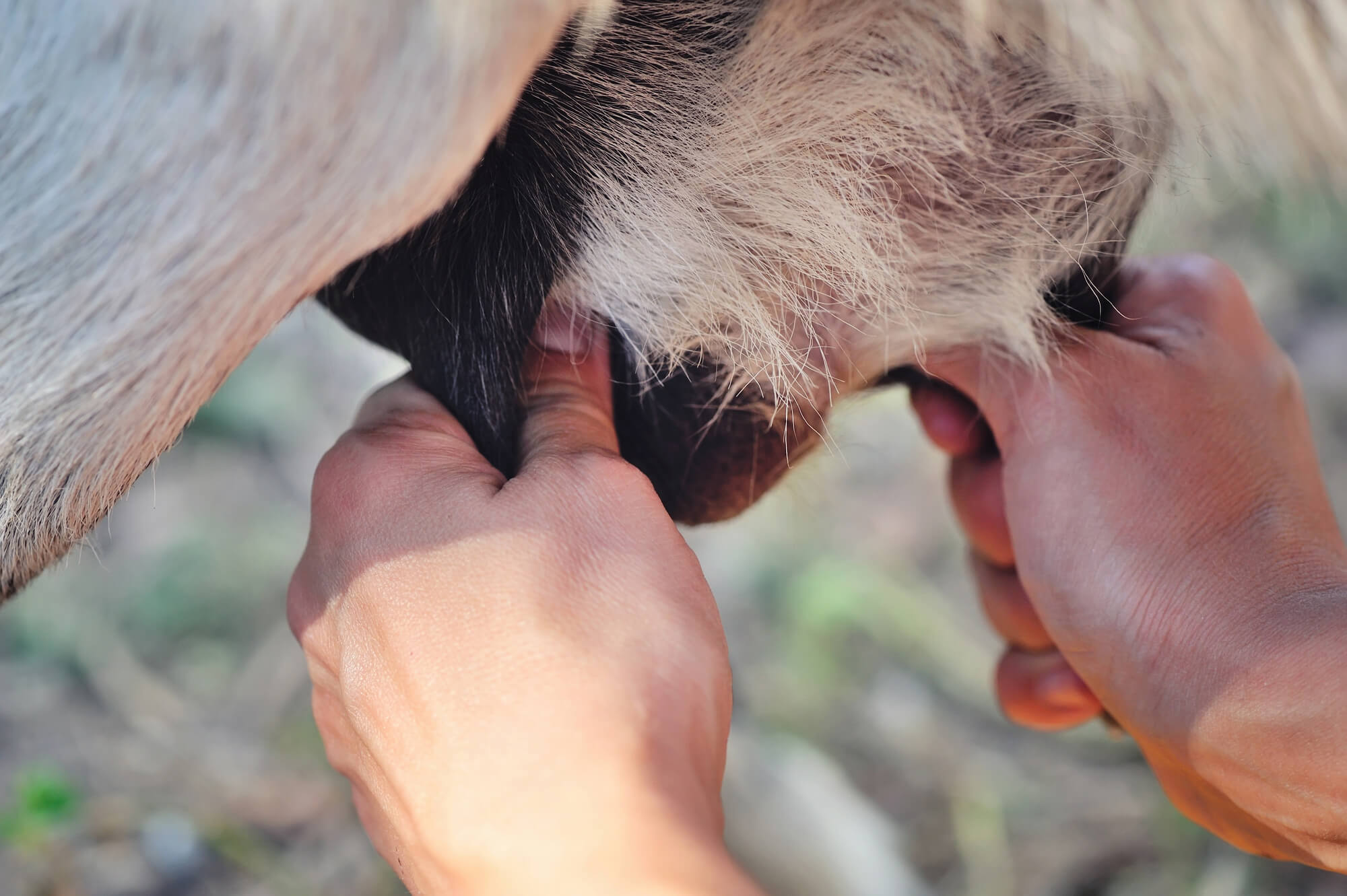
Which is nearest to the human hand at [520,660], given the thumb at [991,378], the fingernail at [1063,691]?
the thumb at [991,378]

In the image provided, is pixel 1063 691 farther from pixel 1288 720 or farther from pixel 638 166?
pixel 638 166

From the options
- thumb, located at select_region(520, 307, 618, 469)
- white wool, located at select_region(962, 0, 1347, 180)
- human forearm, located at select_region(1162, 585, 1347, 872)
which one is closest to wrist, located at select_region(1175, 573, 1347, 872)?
human forearm, located at select_region(1162, 585, 1347, 872)

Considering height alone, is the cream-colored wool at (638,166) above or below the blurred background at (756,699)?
above

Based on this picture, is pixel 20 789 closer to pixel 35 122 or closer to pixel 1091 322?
pixel 35 122

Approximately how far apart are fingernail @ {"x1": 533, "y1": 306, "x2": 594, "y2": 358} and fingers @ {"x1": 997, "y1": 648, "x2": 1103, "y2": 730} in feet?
1.23

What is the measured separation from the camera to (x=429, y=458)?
46 centimetres

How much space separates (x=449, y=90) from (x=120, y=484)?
0.24 metres

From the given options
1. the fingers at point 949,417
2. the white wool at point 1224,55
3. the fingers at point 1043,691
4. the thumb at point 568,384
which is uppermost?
the white wool at point 1224,55

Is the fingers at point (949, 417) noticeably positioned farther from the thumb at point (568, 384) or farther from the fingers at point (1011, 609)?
the thumb at point (568, 384)

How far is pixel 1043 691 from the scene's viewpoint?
2.14 ft

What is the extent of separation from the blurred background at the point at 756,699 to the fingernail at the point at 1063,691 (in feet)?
0.66

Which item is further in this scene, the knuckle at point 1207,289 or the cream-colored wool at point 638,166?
the knuckle at point 1207,289

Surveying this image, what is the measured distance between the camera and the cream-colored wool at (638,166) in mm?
308

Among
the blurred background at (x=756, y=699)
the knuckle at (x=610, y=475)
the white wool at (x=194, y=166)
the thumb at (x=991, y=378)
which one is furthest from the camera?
the blurred background at (x=756, y=699)
